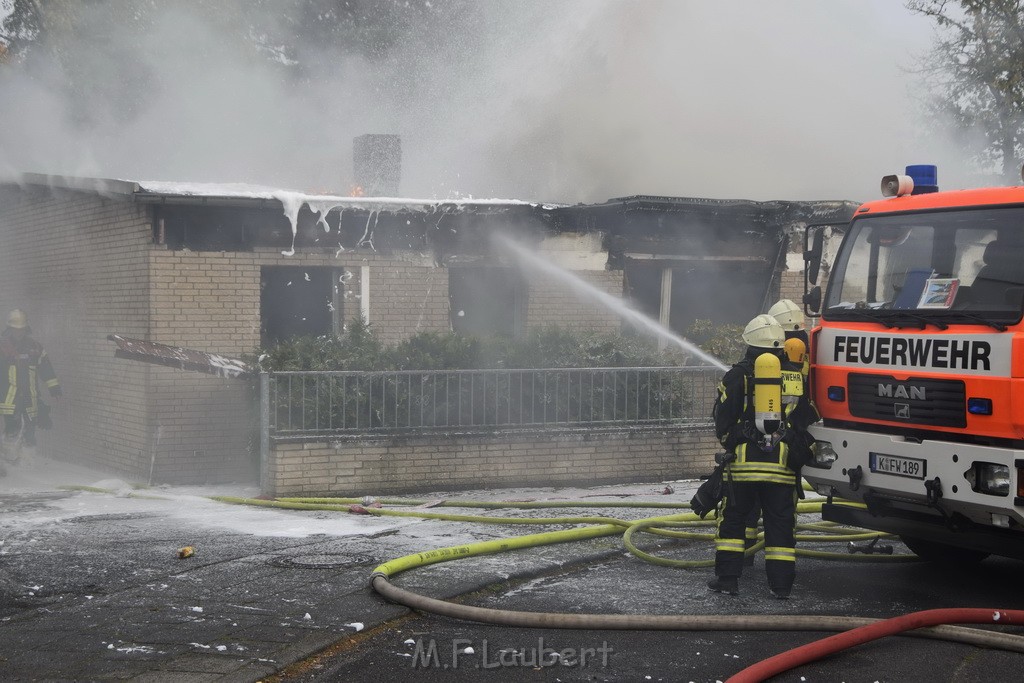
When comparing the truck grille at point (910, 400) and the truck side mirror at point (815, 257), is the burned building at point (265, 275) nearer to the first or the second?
the truck side mirror at point (815, 257)

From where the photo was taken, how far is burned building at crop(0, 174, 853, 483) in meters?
12.4

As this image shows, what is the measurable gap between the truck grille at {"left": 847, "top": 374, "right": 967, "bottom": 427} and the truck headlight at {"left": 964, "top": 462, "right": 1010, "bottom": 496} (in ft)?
0.91

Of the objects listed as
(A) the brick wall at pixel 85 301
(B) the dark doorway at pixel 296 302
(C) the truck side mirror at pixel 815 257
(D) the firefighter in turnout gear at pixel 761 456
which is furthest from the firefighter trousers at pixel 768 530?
(A) the brick wall at pixel 85 301

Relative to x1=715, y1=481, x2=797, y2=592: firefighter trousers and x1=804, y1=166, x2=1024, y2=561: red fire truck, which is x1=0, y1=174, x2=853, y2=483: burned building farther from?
x1=804, y1=166, x2=1024, y2=561: red fire truck

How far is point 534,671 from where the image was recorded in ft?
17.7

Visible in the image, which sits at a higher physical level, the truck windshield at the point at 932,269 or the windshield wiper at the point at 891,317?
the truck windshield at the point at 932,269

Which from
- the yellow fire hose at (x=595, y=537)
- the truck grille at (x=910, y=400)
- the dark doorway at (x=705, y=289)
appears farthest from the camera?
the dark doorway at (x=705, y=289)

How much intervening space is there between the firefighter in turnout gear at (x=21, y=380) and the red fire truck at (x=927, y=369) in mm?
9558

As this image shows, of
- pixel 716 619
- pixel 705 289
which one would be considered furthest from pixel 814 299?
pixel 705 289

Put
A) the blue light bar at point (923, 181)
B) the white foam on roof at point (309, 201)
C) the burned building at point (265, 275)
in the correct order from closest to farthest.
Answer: the blue light bar at point (923, 181) → the white foam on roof at point (309, 201) → the burned building at point (265, 275)

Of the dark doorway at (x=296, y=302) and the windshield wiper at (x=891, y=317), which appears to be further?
the dark doorway at (x=296, y=302)

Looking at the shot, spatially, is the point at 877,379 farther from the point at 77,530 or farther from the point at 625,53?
the point at 625,53

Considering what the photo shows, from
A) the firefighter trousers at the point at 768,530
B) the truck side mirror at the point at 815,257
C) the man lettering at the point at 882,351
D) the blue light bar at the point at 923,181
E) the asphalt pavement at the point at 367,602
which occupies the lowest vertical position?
the asphalt pavement at the point at 367,602

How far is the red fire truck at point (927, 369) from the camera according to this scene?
629cm
